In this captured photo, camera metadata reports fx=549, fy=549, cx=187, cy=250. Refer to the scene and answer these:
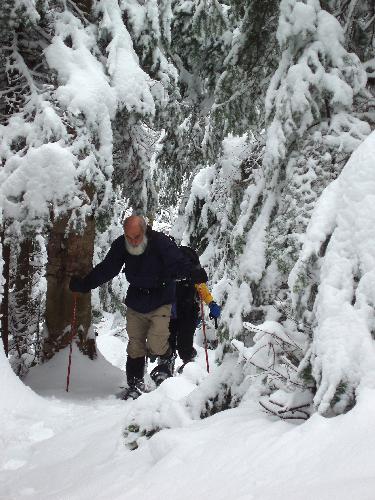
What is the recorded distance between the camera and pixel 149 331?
22.0ft

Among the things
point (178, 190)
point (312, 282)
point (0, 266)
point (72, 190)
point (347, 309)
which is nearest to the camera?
point (347, 309)

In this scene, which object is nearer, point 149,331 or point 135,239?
point 135,239

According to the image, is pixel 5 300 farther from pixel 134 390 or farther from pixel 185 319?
pixel 185 319

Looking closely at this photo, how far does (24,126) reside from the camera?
6375 mm

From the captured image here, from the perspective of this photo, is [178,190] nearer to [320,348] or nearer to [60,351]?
[60,351]

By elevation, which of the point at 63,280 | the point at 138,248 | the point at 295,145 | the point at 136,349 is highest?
the point at 295,145

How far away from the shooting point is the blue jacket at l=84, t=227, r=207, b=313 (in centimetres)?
636

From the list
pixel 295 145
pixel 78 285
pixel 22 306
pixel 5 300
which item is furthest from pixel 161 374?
pixel 295 145

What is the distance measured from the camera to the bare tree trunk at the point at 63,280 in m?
6.89

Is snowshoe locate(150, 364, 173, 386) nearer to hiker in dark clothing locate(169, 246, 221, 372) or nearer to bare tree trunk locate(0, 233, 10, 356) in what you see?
hiker in dark clothing locate(169, 246, 221, 372)

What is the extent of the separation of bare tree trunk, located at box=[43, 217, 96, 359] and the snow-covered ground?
4.73 ft

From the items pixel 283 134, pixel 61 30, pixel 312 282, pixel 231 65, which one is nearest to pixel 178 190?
pixel 61 30

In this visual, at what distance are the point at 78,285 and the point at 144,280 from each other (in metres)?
0.86

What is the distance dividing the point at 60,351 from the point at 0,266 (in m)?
1.78
